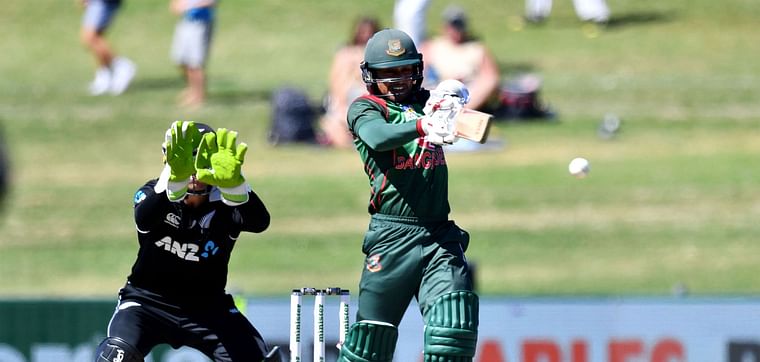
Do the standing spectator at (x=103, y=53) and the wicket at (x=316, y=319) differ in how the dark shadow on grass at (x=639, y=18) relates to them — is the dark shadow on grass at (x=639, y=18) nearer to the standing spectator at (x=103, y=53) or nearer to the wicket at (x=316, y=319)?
the standing spectator at (x=103, y=53)

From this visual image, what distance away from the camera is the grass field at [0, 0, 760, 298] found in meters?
15.5

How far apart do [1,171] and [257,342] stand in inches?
321

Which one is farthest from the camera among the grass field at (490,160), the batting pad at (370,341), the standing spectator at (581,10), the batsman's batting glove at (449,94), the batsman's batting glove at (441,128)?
the standing spectator at (581,10)

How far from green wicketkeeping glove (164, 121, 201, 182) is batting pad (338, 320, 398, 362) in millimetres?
1189

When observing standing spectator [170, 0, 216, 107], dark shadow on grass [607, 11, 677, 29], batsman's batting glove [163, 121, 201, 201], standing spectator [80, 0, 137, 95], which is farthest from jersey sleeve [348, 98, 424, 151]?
dark shadow on grass [607, 11, 677, 29]

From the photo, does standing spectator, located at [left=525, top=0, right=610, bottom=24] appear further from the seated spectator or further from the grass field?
the seated spectator

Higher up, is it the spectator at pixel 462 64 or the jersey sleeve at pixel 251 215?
the spectator at pixel 462 64

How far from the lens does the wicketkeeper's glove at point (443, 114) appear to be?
664 centimetres

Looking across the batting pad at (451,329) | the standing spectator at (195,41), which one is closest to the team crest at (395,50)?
the batting pad at (451,329)

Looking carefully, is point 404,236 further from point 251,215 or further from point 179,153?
point 179,153

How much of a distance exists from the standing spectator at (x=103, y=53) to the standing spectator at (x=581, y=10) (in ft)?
20.7

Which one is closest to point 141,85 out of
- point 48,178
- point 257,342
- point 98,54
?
point 98,54

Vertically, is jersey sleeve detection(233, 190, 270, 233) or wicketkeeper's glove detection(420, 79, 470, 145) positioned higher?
wicketkeeper's glove detection(420, 79, 470, 145)

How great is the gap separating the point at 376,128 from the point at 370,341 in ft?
3.73
